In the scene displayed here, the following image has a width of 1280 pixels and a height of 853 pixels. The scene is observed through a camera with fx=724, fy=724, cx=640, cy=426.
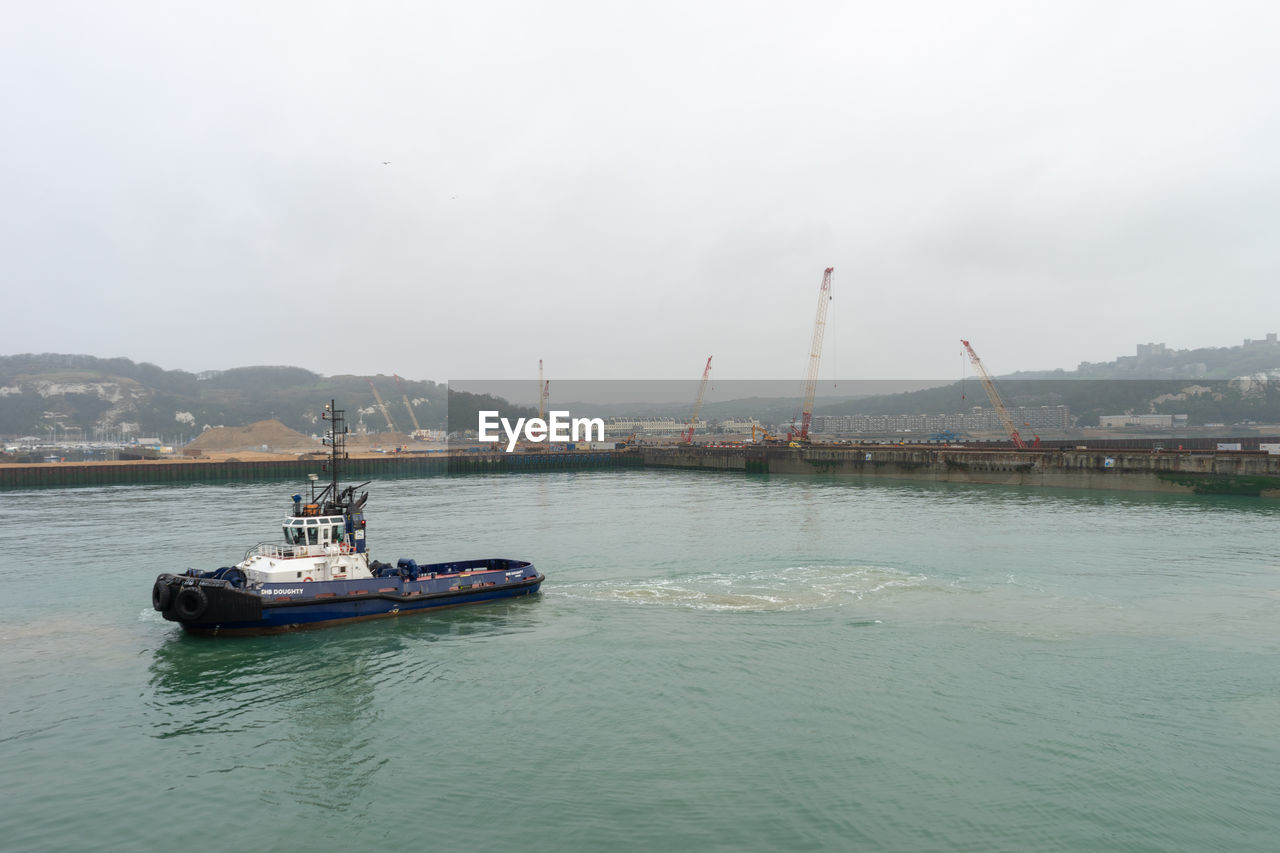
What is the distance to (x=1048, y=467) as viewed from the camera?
84500mm

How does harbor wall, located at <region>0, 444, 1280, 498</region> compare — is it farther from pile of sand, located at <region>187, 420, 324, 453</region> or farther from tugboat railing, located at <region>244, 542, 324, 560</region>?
pile of sand, located at <region>187, 420, 324, 453</region>

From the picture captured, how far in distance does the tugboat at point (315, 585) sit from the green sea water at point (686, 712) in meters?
0.92

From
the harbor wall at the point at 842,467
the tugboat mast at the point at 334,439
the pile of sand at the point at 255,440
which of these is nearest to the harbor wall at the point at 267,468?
the harbor wall at the point at 842,467

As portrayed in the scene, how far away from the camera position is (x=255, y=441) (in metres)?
189

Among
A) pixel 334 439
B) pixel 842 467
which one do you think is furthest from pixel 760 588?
pixel 842 467

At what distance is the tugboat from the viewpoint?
26.8 m

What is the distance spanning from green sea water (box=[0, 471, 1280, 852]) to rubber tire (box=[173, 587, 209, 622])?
1.26m

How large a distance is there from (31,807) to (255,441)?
193826 mm

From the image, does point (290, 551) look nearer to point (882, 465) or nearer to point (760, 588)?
point (760, 588)

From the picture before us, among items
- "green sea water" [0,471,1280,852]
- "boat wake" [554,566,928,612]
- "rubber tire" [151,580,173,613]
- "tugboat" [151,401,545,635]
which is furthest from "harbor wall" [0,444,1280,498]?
"rubber tire" [151,580,173,613]

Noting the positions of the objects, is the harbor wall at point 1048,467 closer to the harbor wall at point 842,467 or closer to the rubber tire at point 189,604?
the harbor wall at point 842,467

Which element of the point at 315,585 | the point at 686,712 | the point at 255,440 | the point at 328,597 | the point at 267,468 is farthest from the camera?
the point at 255,440

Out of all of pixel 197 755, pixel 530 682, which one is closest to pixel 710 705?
pixel 530 682

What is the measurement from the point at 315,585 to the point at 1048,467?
82.5m
